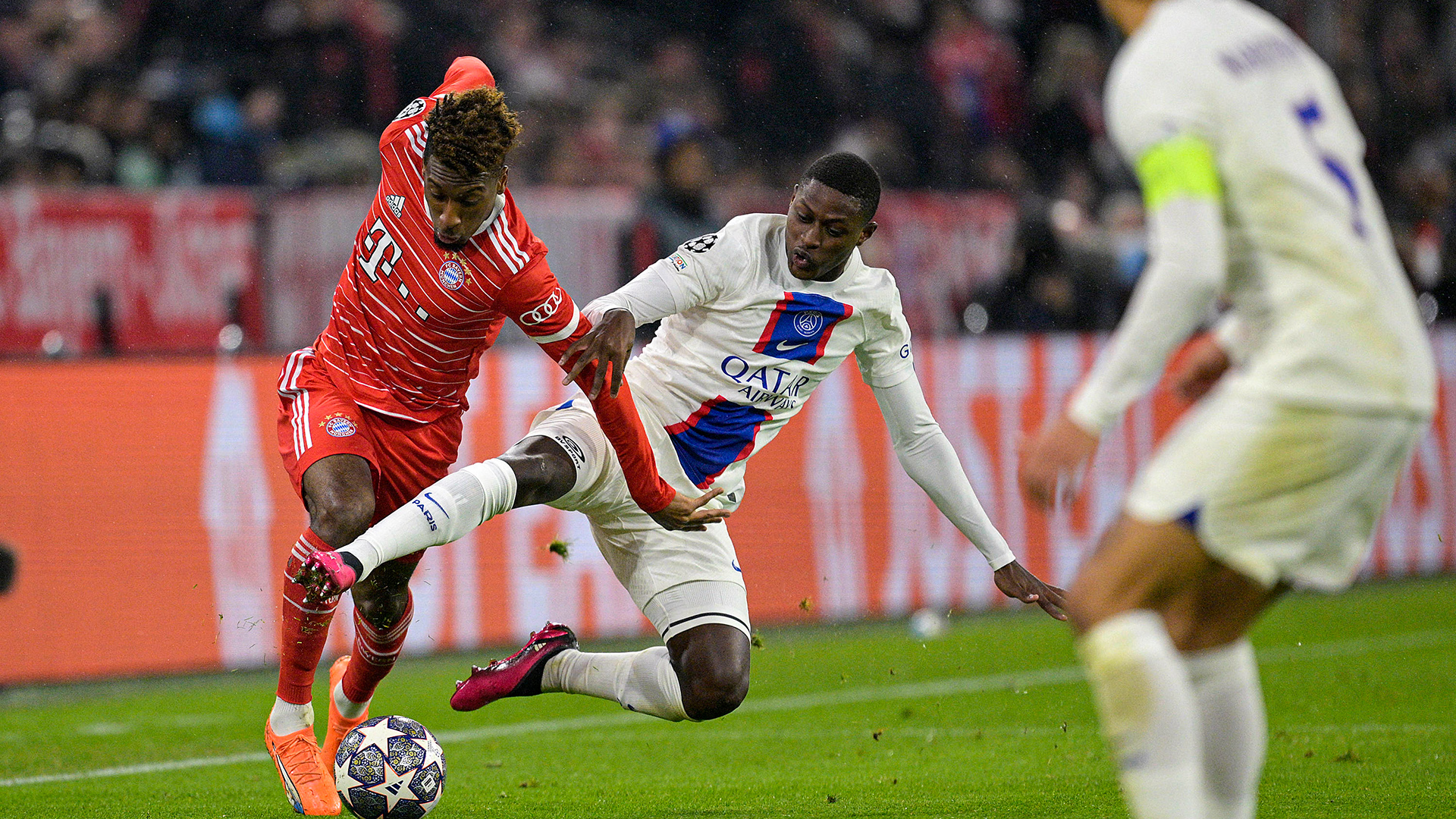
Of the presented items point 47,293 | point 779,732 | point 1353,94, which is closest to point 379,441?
point 779,732

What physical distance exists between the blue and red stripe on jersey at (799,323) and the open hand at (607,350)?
72 centimetres

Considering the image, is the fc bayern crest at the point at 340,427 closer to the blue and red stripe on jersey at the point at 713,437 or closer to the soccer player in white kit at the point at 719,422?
the soccer player in white kit at the point at 719,422

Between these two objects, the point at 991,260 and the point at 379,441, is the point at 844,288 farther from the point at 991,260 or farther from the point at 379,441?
the point at 991,260

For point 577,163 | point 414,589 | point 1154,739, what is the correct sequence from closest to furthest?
point 1154,739 → point 414,589 → point 577,163

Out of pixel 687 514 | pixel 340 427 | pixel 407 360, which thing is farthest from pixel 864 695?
pixel 340 427

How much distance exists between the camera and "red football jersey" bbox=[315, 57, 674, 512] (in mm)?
4859

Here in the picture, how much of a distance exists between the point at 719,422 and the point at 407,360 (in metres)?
1.02

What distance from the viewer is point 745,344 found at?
538 centimetres

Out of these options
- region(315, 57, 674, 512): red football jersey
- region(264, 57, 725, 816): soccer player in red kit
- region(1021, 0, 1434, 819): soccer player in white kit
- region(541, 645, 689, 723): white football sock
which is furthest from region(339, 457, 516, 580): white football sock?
region(1021, 0, 1434, 819): soccer player in white kit

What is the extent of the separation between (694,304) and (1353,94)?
10.9 metres

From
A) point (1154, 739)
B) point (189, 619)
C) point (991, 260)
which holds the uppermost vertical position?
point (1154, 739)

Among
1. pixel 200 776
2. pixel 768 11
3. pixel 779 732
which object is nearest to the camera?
pixel 200 776

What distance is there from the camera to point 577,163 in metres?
11.5

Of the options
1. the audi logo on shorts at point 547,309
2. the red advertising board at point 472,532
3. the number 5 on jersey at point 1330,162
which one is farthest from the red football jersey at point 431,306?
the red advertising board at point 472,532
